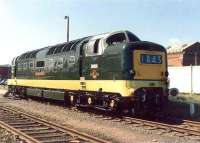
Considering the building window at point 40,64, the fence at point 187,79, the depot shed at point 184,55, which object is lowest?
the fence at point 187,79

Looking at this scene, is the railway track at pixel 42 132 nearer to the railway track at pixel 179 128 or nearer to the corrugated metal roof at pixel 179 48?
the railway track at pixel 179 128

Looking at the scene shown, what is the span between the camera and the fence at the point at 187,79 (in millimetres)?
28922

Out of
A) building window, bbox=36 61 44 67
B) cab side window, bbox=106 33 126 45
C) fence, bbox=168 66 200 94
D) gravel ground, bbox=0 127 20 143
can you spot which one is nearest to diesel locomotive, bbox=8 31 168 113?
cab side window, bbox=106 33 126 45

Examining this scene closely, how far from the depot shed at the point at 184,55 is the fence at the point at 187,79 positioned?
1620cm

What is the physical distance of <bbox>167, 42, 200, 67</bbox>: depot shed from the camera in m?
48.0

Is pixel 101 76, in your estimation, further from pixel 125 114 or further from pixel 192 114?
pixel 192 114

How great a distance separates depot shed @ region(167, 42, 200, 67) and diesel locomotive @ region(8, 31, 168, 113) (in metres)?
27.1

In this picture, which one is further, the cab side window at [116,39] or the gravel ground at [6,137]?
the cab side window at [116,39]

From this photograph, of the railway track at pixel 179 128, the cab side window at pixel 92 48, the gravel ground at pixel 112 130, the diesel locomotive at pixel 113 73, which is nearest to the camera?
the gravel ground at pixel 112 130

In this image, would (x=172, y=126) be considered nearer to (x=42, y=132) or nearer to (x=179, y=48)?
(x=42, y=132)

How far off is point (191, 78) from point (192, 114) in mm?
11294

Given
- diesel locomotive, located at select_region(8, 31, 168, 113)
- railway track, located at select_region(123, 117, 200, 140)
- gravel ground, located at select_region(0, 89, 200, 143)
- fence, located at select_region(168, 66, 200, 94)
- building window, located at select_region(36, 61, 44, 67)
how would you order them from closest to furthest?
gravel ground, located at select_region(0, 89, 200, 143) < railway track, located at select_region(123, 117, 200, 140) < diesel locomotive, located at select_region(8, 31, 168, 113) < building window, located at select_region(36, 61, 44, 67) < fence, located at select_region(168, 66, 200, 94)

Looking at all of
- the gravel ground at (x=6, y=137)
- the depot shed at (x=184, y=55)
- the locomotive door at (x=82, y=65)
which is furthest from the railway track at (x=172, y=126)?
the depot shed at (x=184, y=55)

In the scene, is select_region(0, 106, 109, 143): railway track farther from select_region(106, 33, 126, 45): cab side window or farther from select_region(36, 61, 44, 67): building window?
select_region(36, 61, 44, 67): building window
